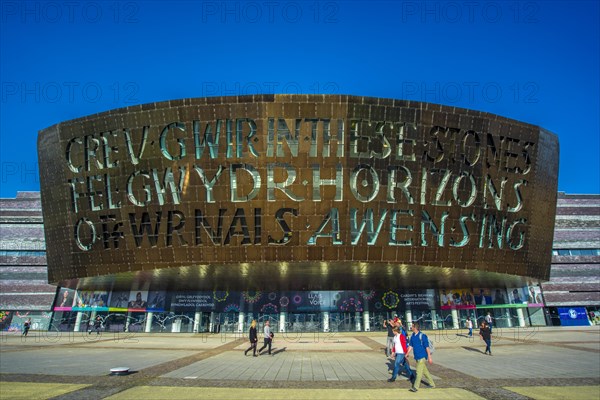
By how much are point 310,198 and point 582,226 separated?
5517cm

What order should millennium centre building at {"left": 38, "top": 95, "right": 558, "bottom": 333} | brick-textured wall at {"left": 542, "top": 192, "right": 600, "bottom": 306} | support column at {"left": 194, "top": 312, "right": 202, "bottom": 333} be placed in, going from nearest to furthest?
1. millennium centre building at {"left": 38, "top": 95, "right": 558, "bottom": 333}
2. support column at {"left": 194, "top": 312, "right": 202, "bottom": 333}
3. brick-textured wall at {"left": 542, "top": 192, "right": 600, "bottom": 306}

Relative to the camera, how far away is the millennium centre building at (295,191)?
33.9 metres

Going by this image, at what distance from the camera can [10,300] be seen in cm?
6050

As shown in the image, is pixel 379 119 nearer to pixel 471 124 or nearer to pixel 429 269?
pixel 471 124

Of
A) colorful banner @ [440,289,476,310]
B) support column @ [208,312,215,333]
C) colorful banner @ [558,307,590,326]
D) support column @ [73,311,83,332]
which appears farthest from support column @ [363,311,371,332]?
support column @ [73,311,83,332]

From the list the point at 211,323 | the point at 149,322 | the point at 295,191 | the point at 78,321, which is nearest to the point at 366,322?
the point at 211,323

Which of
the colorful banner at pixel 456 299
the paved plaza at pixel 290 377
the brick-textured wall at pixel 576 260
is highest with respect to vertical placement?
the brick-textured wall at pixel 576 260

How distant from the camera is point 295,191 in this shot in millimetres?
33969

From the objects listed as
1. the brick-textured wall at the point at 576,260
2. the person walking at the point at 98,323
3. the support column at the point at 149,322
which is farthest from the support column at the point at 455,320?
the person walking at the point at 98,323

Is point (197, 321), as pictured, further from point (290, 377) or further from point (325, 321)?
point (290, 377)

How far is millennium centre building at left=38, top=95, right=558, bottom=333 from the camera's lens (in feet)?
111

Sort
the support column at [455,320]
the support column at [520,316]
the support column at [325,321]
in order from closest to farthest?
1. the support column at [325,321]
2. the support column at [455,320]
3. the support column at [520,316]

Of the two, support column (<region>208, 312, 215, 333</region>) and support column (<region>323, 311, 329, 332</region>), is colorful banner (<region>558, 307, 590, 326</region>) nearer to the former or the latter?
support column (<region>323, 311, 329, 332</region>)

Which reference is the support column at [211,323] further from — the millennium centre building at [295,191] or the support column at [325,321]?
the support column at [325,321]
